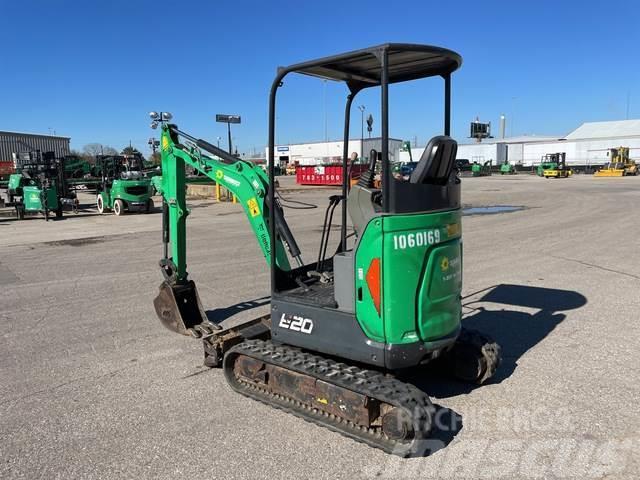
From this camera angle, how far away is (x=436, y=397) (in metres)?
4.30

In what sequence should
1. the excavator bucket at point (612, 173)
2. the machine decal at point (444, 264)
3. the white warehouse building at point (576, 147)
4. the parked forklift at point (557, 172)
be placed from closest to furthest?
the machine decal at point (444, 264) → the excavator bucket at point (612, 173) → the parked forklift at point (557, 172) → the white warehouse building at point (576, 147)

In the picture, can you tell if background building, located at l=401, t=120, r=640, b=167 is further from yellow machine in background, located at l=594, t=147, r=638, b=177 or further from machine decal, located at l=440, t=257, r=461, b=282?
machine decal, located at l=440, t=257, r=461, b=282

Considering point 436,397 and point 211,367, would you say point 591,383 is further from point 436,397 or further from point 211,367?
point 211,367

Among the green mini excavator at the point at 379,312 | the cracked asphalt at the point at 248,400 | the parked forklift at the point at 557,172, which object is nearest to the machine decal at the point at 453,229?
the green mini excavator at the point at 379,312

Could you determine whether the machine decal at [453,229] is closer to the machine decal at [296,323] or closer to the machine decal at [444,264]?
the machine decal at [444,264]

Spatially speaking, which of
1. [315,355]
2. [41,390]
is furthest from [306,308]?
[41,390]

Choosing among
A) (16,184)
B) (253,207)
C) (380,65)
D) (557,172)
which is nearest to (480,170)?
(557,172)

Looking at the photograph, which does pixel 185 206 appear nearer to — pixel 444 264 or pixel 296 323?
pixel 296 323

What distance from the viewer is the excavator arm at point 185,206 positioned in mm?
5031

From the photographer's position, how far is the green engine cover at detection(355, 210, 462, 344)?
11.6ft

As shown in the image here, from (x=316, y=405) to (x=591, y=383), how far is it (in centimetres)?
248

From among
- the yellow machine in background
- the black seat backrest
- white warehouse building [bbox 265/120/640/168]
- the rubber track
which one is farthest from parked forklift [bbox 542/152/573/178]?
the rubber track

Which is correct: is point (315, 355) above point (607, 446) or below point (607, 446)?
above

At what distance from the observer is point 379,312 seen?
11.9ft
